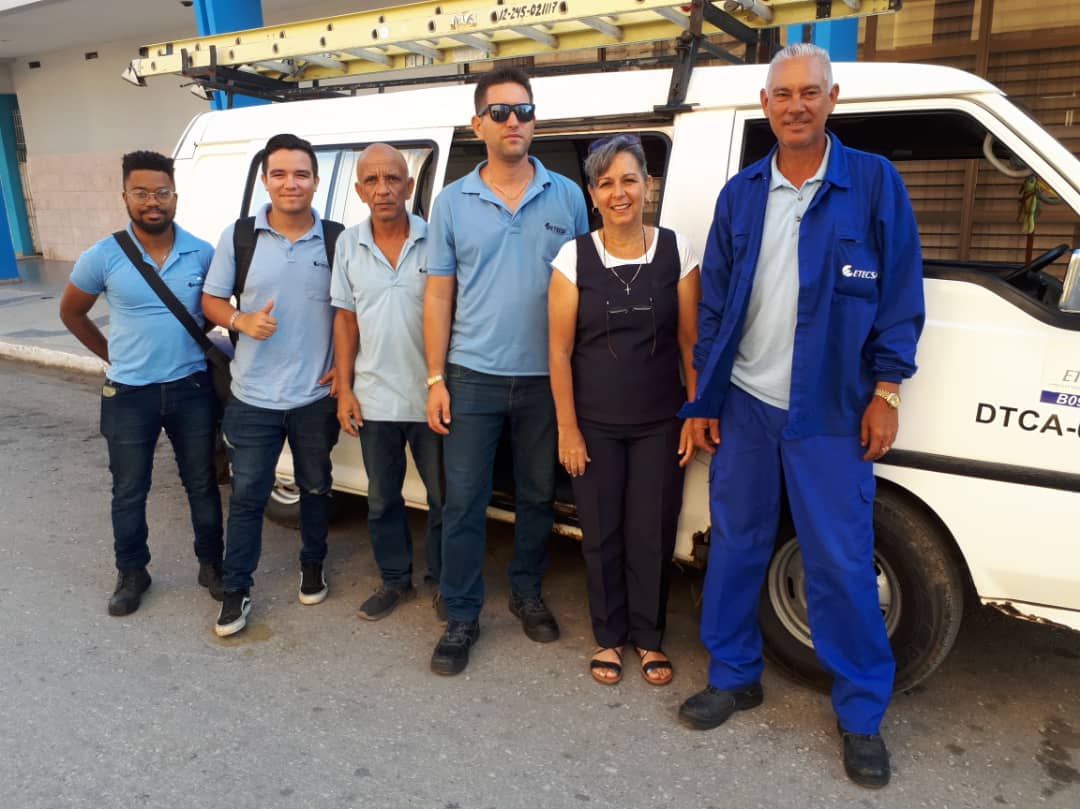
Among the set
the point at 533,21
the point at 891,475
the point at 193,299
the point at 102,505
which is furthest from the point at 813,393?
the point at 102,505

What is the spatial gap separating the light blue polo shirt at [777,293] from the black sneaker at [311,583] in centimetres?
210

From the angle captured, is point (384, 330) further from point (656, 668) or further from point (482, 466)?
point (656, 668)

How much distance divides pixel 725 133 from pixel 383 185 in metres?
1.20

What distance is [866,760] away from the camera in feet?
8.59

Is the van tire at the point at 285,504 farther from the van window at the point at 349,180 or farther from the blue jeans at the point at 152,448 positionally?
the van window at the point at 349,180

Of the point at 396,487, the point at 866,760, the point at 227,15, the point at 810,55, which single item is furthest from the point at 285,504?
the point at 227,15

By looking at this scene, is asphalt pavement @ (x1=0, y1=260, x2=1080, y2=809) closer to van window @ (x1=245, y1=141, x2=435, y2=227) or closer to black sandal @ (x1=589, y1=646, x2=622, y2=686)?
black sandal @ (x1=589, y1=646, x2=622, y2=686)

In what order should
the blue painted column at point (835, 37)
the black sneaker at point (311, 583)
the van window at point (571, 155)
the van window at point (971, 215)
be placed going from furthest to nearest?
the blue painted column at point (835, 37) → the van window at point (971, 215) → the black sneaker at point (311, 583) → the van window at point (571, 155)

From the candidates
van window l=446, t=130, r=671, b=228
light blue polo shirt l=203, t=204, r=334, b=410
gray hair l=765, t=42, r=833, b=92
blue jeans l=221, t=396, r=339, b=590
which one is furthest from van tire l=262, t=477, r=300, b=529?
gray hair l=765, t=42, r=833, b=92

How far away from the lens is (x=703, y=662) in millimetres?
3316

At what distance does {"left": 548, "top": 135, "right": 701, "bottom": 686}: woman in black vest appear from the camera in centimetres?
284

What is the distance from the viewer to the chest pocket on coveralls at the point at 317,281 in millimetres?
3404

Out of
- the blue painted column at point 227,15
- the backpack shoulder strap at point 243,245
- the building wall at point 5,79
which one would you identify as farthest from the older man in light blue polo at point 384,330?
the building wall at point 5,79

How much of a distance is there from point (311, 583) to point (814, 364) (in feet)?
7.74
